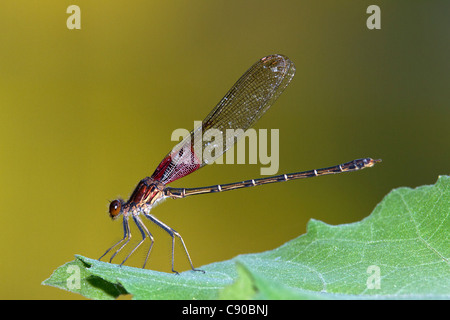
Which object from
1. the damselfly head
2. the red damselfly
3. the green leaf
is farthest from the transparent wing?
→ the green leaf

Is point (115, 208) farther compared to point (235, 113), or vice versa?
point (235, 113)

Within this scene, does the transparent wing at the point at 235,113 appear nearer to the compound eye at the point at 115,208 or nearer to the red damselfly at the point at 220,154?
the red damselfly at the point at 220,154

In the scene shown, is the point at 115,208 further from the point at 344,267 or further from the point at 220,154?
the point at 344,267

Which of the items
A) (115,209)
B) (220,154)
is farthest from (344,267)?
(220,154)

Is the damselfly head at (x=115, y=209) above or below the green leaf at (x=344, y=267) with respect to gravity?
above

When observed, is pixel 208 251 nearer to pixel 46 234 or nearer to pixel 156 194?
pixel 46 234

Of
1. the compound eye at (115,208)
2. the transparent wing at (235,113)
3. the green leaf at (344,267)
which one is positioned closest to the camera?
the green leaf at (344,267)

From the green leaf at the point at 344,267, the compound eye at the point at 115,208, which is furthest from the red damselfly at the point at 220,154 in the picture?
the green leaf at the point at 344,267

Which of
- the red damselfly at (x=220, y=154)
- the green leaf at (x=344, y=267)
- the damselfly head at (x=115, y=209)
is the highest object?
the red damselfly at (x=220, y=154)
